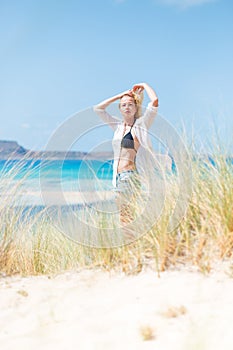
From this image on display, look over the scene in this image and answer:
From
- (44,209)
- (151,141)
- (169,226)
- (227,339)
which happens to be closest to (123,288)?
(169,226)

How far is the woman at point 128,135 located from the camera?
4262mm

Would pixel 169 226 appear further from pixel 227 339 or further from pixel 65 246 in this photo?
pixel 65 246

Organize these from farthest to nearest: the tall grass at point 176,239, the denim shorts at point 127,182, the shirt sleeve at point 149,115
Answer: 1. the shirt sleeve at point 149,115
2. the denim shorts at point 127,182
3. the tall grass at point 176,239

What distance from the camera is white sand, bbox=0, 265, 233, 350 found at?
8.45 ft

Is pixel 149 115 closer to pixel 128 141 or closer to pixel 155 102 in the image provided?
pixel 155 102

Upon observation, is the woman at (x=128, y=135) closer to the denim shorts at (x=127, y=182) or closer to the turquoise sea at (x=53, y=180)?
the denim shorts at (x=127, y=182)

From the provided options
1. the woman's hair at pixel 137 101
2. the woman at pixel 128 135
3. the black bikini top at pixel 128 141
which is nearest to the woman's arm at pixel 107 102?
the woman at pixel 128 135

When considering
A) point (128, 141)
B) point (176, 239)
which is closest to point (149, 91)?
point (128, 141)

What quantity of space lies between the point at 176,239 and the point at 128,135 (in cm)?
141

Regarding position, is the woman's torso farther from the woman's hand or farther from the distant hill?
the woman's hand

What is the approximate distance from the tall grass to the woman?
404 mm

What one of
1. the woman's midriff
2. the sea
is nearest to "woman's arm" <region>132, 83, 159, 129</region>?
the woman's midriff

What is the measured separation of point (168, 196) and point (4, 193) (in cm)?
176

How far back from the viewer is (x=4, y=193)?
4707mm
